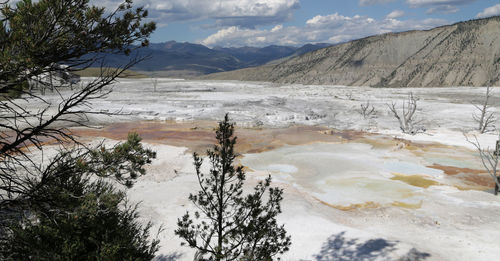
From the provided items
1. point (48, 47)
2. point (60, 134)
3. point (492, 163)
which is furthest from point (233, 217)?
point (492, 163)

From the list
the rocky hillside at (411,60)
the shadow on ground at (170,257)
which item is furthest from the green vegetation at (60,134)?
the rocky hillside at (411,60)

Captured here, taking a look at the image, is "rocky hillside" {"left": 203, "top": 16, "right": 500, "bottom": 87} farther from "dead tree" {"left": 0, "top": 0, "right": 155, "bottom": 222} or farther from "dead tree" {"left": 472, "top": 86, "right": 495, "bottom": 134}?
"dead tree" {"left": 0, "top": 0, "right": 155, "bottom": 222}

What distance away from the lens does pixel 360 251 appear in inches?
323

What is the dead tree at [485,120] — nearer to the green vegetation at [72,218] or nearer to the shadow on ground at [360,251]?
the shadow on ground at [360,251]

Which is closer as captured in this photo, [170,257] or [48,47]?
[48,47]

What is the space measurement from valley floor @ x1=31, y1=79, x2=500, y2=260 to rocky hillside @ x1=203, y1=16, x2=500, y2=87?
61.2 metres

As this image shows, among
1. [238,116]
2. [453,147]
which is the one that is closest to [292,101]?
[238,116]

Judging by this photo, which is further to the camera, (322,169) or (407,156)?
(407,156)

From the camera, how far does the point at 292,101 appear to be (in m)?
42.5

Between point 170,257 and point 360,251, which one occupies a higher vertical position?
point 360,251

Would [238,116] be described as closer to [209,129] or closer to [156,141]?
[209,129]

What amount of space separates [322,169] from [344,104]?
2611 centimetres

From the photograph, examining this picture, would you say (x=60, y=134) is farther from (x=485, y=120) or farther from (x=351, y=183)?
(x=485, y=120)

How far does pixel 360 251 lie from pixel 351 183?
231 inches
